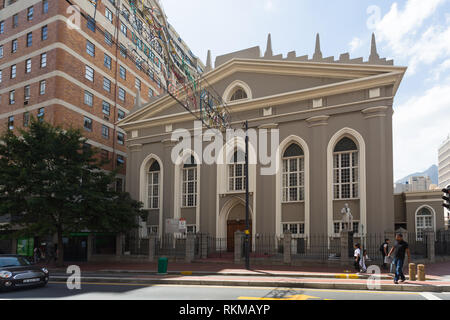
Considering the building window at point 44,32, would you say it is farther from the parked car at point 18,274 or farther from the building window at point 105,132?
the parked car at point 18,274

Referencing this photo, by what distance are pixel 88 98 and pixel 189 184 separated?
1390cm

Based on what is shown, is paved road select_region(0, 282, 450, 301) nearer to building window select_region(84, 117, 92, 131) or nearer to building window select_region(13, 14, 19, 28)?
building window select_region(84, 117, 92, 131)

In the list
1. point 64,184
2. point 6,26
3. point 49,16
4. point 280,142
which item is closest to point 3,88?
point 6,26

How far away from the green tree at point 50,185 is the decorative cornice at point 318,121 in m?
14.1

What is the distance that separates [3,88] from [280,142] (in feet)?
91.6

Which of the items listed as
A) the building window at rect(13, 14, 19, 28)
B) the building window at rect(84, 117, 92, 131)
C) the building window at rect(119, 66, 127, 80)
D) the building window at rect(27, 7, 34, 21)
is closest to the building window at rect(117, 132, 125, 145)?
the building window at rect(84, 117, 92, 131)

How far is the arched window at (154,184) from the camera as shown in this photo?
108 feet

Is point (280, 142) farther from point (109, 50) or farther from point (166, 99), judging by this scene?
point (109, 50)

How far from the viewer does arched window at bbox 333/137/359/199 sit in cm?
2508

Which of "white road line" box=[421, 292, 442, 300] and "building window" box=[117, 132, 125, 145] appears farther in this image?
"building window" box=[117, 132, 125, 145]

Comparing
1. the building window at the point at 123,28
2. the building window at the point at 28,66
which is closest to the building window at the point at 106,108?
the building window at the point at 28,66

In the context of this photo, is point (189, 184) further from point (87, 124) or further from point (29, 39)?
point (29, 39)

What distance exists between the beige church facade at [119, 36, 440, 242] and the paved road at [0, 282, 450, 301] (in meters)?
11.7
